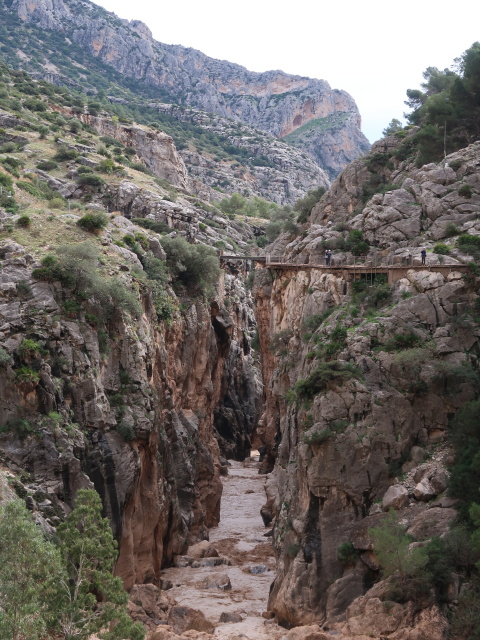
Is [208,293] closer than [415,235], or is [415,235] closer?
[415,235]

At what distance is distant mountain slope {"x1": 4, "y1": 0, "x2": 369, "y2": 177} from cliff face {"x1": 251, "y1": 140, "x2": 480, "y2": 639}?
140733 millimetres

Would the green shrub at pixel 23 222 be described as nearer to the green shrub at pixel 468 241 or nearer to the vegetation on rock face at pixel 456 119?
the green shrub at pixel 468 241

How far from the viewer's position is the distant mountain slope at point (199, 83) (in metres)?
168

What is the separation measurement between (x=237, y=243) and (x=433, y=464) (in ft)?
204

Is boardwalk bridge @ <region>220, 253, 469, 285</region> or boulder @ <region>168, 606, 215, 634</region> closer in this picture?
boulder @ <region>168, 606, 215, 634</region>

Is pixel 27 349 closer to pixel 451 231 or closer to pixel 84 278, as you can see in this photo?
pixel 84 278

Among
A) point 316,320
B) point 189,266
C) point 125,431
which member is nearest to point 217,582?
point 125,431

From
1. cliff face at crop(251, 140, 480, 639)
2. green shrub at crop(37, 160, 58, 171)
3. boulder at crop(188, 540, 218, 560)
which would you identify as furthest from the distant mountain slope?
boulder at crop(188, 540, 218, 560)

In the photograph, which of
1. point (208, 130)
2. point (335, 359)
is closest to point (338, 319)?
point (335, 359)

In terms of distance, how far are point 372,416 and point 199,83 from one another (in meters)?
171

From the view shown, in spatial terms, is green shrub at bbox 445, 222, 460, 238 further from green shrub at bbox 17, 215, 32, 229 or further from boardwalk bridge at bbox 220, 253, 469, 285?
green shrub at bbox 17, 215, 32, 229

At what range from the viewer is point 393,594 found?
23.9 m

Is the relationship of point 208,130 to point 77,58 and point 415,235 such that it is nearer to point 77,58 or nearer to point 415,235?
point 77,58

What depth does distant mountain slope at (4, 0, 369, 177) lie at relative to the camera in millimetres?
167625
